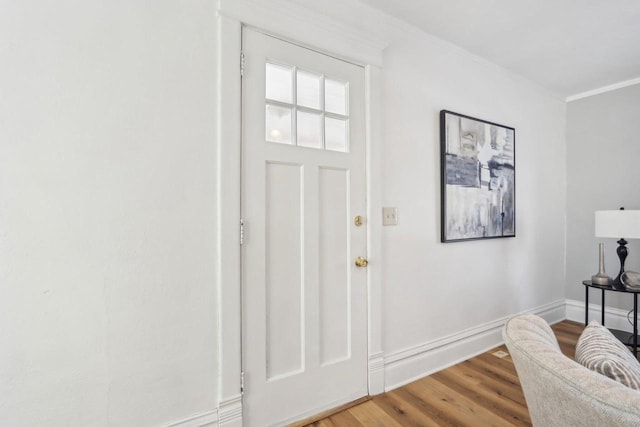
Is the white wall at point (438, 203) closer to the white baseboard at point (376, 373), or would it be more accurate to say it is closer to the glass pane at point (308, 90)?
the white baseboard at point (376, 373)

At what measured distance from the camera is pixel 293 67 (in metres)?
1.76

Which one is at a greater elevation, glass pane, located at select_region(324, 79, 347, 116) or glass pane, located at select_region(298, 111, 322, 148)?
glass pane, located at select_region(324, 79, 347, 116)

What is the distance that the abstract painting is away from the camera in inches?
96.6

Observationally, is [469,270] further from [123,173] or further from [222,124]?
[123,173]

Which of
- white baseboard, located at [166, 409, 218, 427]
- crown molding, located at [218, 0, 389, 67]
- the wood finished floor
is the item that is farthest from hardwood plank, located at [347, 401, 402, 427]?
crown molding, located at [218, 0, 389, 67]

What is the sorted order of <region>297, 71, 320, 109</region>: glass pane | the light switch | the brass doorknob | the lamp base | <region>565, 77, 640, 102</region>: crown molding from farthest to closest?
<region>565, 77, 640, 102</region>: crown molding, the lamp base, the light switch, the brass doorknob, <region>297, 71, 320, 109</region>: glass pane

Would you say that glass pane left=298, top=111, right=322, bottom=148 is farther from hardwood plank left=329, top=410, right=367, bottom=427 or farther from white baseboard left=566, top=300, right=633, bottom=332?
white baseboard left=566, top=300, right=633, bottom=332

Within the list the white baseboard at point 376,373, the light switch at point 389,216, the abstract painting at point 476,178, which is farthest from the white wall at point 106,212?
the abstract painting at point 476,178

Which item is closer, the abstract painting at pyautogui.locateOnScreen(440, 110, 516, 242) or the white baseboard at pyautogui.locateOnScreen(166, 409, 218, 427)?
the white baseboard at pyautogui.locateOnScreen(166, 409, 218, 427)

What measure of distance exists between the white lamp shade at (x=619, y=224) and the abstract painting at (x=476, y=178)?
0.66m

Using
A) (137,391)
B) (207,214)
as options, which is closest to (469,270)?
(207,214)

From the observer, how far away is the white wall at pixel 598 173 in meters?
3.12

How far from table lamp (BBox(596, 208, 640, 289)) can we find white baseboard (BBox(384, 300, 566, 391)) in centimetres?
116

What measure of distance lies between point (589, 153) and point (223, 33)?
4000mm
